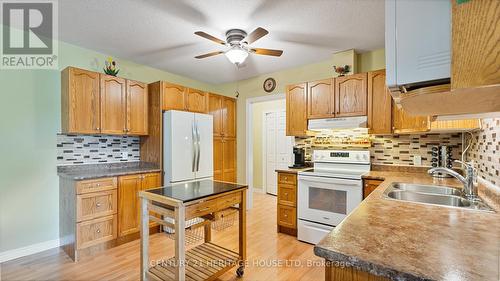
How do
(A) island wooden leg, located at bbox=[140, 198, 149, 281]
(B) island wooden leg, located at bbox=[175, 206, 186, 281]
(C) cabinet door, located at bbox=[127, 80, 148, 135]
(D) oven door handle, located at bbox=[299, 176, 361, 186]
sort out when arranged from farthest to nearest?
1. (C) cabinet door, located at bbox=[127, 80, 148, 135]
2. (D) oven door handle, located at bbox=[299, 176, 361, 186]
3. (A) island wooden leg, located at bbox=[140, 198, 149, 281]
4. (B) island wooden leg, located at bbox=[175, 206, 186, 281]

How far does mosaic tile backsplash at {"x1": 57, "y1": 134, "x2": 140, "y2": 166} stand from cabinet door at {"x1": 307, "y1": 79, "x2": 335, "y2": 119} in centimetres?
267

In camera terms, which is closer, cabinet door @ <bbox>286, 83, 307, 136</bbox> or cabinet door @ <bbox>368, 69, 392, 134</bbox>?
cabinet door @ <bbox>368, 69, 392, 134</bbox>

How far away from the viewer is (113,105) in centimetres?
305

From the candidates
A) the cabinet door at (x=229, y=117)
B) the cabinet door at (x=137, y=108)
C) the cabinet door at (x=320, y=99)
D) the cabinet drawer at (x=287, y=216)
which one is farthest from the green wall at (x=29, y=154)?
the cabinet door at (x=320, y=99)

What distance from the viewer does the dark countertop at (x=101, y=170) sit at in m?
2.61

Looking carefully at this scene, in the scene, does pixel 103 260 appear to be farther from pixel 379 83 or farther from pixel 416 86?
pixel 379 83

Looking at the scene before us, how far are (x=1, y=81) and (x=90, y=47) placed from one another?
98cm

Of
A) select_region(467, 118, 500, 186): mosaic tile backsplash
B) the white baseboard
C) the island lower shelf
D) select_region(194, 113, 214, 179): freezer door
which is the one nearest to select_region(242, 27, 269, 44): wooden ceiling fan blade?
select_region(194, 113, 214, 179): freezer door

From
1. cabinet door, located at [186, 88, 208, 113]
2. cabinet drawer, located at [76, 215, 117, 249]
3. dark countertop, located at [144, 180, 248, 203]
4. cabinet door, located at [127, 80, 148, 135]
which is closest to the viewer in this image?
dark countertop, located at [144, 180, 248, 203]

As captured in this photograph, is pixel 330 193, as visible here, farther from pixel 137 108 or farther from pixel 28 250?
pixel 28 250

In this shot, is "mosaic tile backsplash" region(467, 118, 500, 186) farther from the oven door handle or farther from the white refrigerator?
the white refrigerator

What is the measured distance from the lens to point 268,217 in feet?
13.0

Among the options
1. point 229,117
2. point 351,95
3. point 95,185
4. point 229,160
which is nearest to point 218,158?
point 229,160

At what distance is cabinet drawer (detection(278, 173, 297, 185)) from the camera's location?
10.2 feet
